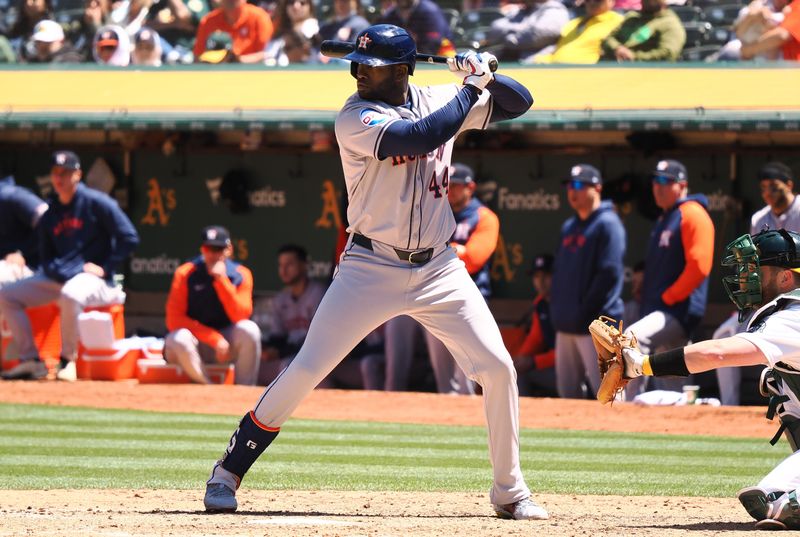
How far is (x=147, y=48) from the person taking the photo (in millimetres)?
12625

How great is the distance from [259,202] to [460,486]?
6.60 m

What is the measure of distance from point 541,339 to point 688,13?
3.15 metres

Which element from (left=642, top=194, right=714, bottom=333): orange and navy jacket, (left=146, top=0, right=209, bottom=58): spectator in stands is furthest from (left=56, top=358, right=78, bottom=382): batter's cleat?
(left=642, top=194, right=714, bottom=333): orange and navy jacket

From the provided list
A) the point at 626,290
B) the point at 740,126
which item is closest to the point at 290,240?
the point at 626,290

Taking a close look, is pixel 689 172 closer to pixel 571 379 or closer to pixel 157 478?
pixel 571 379

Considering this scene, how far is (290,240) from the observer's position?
12.4 m

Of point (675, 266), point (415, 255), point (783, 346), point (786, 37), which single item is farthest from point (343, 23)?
point (783, 346)

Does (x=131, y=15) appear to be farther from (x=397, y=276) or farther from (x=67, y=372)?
(x=397, y=276)

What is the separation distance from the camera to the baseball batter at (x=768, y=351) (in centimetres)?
450

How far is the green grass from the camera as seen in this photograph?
634 cm

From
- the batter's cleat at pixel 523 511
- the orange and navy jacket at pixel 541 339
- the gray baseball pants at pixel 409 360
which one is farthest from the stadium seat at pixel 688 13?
the batter's cleat at pixel 523 511

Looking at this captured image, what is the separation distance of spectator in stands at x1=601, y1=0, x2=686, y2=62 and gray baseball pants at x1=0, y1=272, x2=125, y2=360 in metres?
4.44

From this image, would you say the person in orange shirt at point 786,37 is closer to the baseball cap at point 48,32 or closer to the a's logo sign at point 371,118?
the baseball cap at point 48,32

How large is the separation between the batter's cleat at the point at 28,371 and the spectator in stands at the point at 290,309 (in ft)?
5.79
